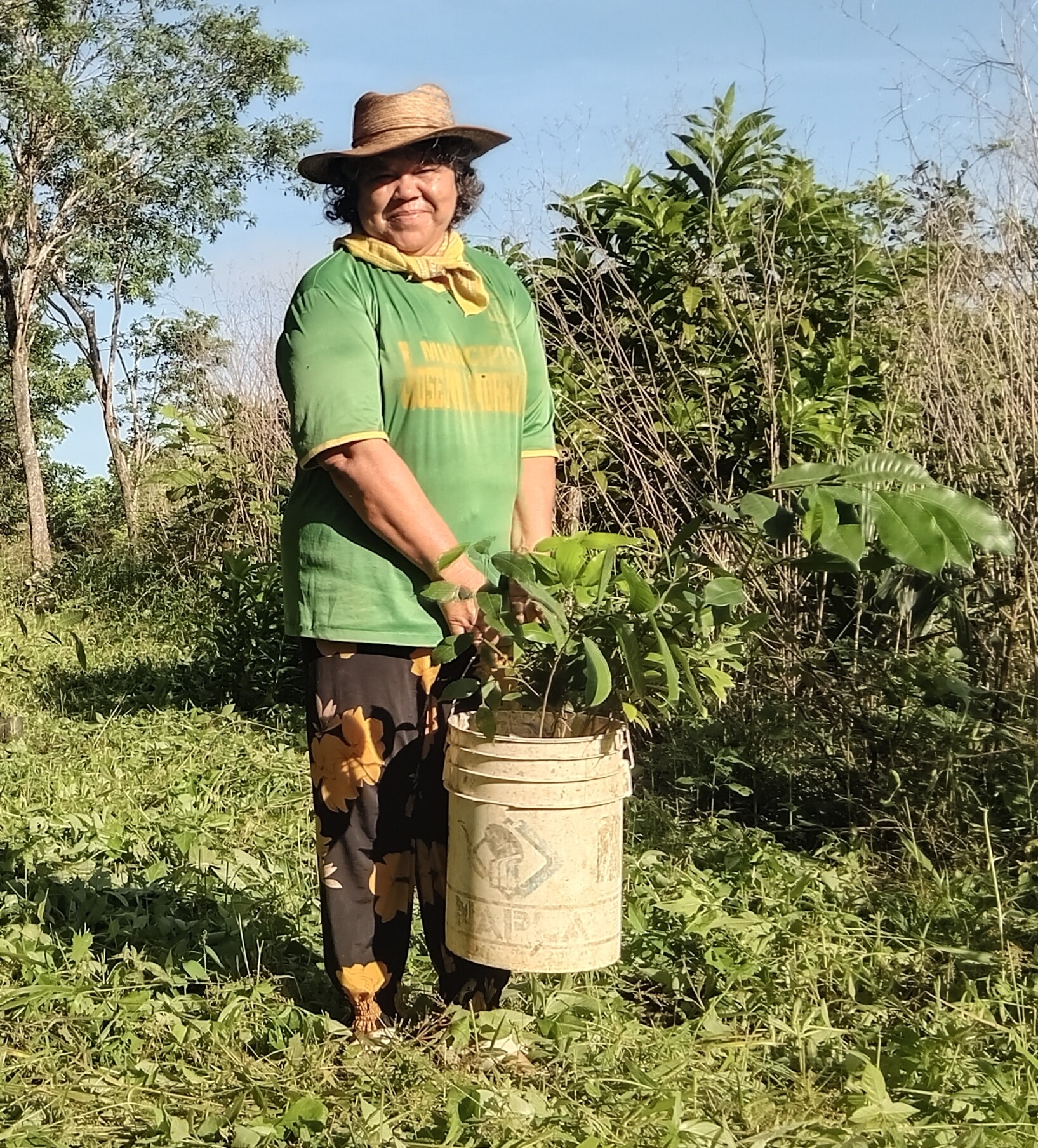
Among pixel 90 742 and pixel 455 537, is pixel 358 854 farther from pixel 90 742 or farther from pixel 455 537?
pixel 90 742

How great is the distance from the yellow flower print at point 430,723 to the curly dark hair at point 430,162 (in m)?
0.97

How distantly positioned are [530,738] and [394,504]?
49 cm

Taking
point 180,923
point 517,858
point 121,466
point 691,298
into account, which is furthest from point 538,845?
point 121,466

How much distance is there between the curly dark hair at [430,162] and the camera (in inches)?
94.0

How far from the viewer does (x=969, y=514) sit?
73.7 inches

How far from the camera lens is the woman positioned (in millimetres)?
2289

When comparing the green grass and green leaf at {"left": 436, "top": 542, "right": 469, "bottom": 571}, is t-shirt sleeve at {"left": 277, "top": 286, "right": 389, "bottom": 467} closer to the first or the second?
green leaf at {"left": 436, "top": 542, "right": 469, "bottom": 571}

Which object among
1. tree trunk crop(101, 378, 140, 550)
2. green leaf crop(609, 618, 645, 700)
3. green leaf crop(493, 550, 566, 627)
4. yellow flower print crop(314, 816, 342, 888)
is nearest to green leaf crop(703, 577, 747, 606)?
green leaf crop(609, 618, 645, 700)

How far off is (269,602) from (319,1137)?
157 inches

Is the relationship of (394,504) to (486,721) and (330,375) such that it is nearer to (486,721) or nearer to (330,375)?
(330,375)

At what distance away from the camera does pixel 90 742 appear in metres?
5.14

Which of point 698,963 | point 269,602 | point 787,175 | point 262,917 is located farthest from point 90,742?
point 787,175

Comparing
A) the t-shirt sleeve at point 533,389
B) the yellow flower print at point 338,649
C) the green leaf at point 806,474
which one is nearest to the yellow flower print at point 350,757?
the yellow flower print at point 338,649

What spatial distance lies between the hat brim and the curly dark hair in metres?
0.01
